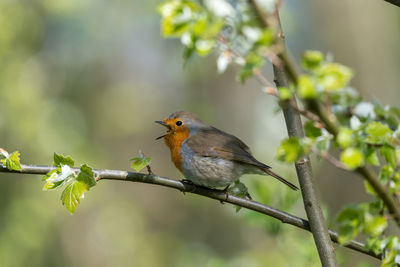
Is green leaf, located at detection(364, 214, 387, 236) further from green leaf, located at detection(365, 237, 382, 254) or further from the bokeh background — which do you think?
the bokeh background

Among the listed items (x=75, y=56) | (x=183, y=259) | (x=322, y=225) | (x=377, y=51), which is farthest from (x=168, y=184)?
(x=75, y=56)

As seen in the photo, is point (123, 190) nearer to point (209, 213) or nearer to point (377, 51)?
point (209, 213)

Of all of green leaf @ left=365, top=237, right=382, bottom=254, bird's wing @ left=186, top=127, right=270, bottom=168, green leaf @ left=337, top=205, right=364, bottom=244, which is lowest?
green leaf @ left=337, top=205, right=364, bottom=244

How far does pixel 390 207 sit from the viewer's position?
1.38 metres

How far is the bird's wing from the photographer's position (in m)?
3.99

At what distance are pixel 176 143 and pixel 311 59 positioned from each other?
3105mm

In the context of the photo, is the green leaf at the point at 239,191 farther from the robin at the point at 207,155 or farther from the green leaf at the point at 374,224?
the green leaf at the point at 374,224

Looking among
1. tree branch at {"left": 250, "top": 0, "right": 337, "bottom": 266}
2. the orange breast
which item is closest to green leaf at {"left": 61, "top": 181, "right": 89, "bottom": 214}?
tree branch at {"left": 250, "top": 0, "right": 337, "bottom": 266}

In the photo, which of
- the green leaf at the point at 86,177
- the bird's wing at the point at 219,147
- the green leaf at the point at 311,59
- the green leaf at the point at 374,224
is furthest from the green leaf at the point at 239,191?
the green leaf at the point at 311,59

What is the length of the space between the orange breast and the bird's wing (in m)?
0.08

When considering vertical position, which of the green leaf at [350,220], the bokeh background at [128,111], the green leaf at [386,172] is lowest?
the green leaf at [350,220]

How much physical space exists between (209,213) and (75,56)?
454 cm

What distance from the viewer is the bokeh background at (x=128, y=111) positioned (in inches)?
337

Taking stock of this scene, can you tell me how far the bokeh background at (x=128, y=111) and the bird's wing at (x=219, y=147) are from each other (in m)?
1.88
